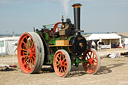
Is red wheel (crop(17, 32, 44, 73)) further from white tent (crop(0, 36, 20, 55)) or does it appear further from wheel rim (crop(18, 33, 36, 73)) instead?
white tent (crop(0, 36, 20, 55))

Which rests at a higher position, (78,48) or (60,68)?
(78,48)

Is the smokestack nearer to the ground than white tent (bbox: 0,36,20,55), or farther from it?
farther from it

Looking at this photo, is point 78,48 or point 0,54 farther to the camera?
point 0,54

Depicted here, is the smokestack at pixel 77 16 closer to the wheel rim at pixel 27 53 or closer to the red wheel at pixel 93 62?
the red wheel at pixel 93 62

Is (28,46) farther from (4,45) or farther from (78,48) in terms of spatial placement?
(4,45)

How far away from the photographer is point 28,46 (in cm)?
904

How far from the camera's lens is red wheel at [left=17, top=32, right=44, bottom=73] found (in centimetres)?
837

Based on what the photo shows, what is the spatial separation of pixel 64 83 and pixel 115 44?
971 inches

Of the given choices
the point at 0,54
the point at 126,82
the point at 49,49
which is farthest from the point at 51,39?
the point at 0,54

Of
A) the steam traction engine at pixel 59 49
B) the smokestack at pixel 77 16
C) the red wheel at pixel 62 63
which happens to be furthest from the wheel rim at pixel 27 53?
the smokestack at pixel 77 16

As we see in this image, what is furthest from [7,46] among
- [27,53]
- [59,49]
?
[59,49]

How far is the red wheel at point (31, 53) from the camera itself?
8.37 m

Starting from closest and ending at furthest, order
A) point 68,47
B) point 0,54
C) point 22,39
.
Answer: point 68,47 < point 22,39 < point 0,54

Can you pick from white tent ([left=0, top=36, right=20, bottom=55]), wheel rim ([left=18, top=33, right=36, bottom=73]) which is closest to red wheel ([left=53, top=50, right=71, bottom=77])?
wheel rim ([left=18, top=33, right=36, bottom=73])
